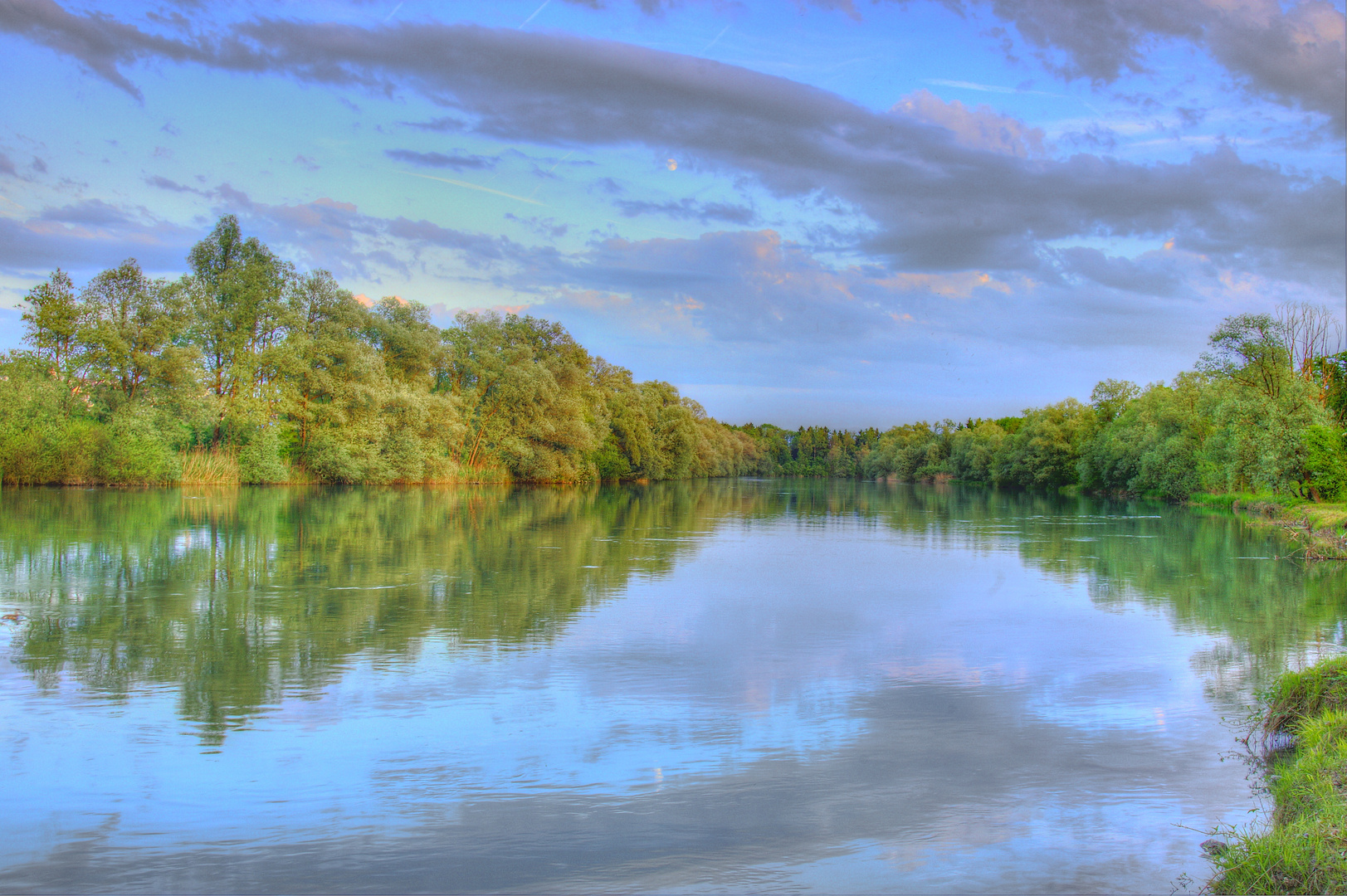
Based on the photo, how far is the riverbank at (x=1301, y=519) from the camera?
72.2 ft

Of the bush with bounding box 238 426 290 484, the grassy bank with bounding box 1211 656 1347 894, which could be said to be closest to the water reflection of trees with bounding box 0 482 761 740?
the grassy bank with bounding box 1211 656 1347 894

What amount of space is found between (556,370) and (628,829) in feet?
203

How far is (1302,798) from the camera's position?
5395mm

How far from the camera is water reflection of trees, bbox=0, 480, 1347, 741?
31.1 ft

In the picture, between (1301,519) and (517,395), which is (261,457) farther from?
(1301,519)

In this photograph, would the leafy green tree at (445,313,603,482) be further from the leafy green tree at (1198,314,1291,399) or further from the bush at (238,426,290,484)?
the leafy green tree at (1198,314,1291,399)

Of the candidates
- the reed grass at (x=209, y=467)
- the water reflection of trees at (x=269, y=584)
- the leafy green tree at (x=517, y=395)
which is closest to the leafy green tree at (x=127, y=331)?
the reed grass at (x=209, y=467)

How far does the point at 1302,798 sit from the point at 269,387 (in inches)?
2007

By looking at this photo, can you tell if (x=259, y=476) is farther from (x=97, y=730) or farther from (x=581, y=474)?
(x=97, y=730)

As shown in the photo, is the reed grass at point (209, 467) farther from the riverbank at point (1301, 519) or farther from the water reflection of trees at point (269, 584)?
the riverbank at point (1301, 519)

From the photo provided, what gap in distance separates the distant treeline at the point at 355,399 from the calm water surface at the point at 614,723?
26.2 metres

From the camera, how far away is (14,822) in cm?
529

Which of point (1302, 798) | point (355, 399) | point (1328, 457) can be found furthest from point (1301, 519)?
point (355, 399)

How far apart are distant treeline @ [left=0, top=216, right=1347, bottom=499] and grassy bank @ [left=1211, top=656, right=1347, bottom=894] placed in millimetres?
30084
